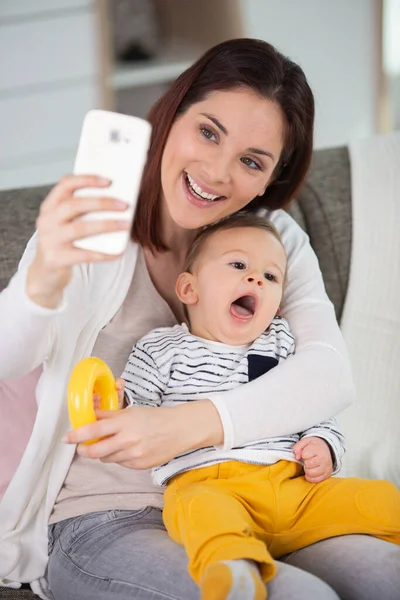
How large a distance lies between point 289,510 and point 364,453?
1.77 ft

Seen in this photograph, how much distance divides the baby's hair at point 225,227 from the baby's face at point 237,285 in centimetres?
1

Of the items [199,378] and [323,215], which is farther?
[323,215]

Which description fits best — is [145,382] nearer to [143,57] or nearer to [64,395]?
[64,395]

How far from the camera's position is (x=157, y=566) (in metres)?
1.21

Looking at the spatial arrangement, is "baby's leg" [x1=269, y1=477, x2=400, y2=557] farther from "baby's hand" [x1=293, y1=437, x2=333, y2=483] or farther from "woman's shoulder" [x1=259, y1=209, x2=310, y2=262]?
"woman's shoulder" [x1=259, y1=209, x2=310, y2=262]

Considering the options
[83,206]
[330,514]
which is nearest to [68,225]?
[83,206]

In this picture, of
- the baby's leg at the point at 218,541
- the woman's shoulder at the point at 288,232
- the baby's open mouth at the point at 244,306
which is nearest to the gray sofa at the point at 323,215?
the woman's shoulder at the point at 288,232

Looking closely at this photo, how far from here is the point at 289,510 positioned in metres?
1.30

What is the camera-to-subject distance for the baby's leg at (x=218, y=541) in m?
1.06

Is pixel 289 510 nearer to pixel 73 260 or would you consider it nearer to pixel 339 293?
pixel 73 260

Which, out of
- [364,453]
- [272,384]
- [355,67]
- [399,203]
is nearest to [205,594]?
[272,384]

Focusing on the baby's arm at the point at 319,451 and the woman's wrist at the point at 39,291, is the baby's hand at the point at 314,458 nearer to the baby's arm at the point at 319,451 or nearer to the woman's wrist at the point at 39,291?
the baby's arm at the point at 319,451

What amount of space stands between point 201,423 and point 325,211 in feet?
2.69

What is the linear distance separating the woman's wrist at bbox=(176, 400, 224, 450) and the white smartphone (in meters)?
0.29
